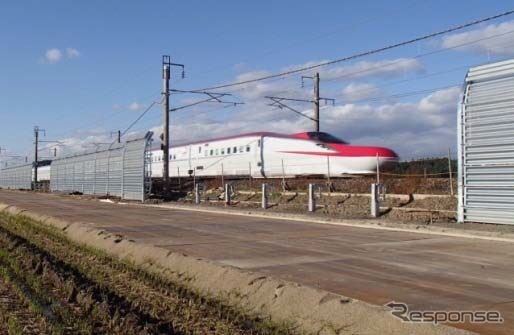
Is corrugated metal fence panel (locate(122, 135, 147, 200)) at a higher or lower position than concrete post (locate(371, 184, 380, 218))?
higher

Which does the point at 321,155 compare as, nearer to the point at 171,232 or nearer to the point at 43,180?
the point at 171,232

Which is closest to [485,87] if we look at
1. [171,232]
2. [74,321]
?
[171,232]

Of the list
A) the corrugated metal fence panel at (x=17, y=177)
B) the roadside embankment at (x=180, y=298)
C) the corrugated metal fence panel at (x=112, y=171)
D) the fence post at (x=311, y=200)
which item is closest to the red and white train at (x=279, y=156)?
the corrugated metal fence panel at (x=112, y=171)

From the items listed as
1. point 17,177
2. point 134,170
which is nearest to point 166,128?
point 134,170

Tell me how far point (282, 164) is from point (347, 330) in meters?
26.3

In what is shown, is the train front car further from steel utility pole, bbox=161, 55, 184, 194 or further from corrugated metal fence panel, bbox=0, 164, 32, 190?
corrugated metal fence panel, bbox=0, 164, 32, 190

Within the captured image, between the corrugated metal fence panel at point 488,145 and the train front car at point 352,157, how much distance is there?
34.3 feet

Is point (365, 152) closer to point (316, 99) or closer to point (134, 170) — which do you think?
point (316, 99)

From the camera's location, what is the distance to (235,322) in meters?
6.98

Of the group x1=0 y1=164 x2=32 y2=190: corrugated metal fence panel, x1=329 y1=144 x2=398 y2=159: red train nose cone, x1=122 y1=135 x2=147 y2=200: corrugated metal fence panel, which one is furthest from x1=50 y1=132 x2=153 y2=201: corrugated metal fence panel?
x1=0 y1=164 x2=32 y2=190: corrugated metal fence panel

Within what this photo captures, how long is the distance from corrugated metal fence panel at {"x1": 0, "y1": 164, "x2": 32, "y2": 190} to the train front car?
69.4 meters

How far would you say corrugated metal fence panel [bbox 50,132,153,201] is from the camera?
118 ft

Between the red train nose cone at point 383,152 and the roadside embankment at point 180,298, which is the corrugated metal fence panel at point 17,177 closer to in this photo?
the red train nose cone at point 383,152

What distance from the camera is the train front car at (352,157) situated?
27141 millimetres
